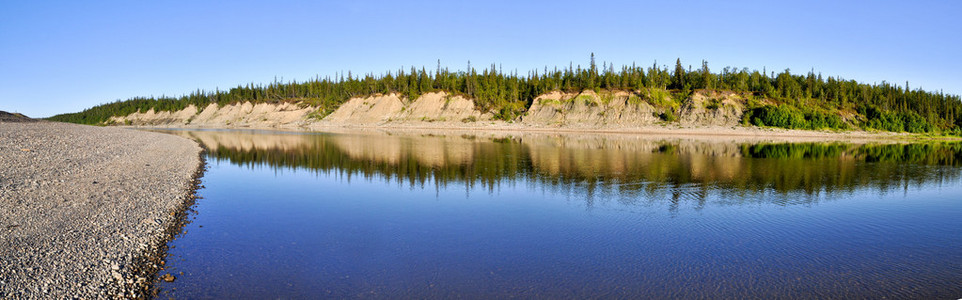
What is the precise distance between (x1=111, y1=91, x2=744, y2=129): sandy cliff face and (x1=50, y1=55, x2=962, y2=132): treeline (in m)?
3.75

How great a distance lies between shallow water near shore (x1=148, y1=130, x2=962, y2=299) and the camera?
991cm

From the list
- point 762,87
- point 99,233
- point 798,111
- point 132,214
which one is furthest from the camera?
point 762,87

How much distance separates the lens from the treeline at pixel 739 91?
11281 centimetres

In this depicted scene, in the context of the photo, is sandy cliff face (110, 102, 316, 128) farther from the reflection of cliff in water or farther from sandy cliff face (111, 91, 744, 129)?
the reflection of cliff in water

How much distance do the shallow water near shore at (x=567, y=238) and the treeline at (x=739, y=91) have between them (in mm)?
94433

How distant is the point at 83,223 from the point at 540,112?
10807 cm

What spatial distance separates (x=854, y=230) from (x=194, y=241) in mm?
18993

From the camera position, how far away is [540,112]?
117438 mm

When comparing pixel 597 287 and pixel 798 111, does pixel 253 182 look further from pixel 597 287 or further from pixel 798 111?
pixel 798 111

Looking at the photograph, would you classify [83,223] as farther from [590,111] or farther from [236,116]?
[236,116]

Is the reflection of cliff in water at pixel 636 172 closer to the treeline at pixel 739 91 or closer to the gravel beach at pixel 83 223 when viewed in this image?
the gravel beach at pixel 83 223

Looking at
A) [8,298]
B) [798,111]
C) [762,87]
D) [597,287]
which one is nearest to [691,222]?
[597,287]

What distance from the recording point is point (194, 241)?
1290 centimetres

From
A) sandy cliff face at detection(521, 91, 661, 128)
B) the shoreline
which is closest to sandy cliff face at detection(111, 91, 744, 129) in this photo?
sandy cliff face at detection(521, 91, 661, 128)
